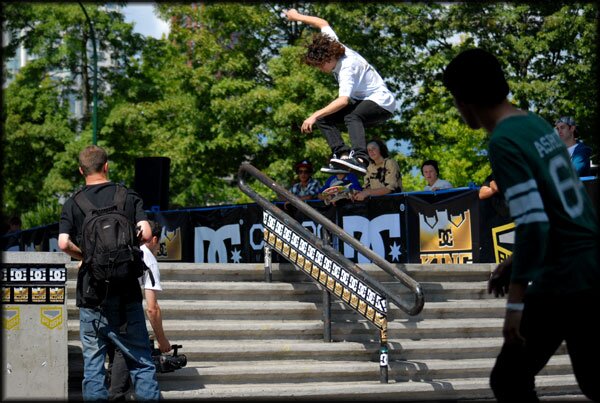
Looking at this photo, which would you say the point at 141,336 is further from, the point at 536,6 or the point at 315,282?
the point at 536,6

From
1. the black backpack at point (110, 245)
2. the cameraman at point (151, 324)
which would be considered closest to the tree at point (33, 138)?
the cameraman at point (151, 324)

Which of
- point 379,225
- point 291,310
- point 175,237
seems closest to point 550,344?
point 291,310

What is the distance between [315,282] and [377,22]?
80.8 ft

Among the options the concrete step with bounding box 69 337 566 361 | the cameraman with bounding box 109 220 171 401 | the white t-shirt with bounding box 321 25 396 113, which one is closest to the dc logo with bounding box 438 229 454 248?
the concrete step with bounding box 69 337 566 361

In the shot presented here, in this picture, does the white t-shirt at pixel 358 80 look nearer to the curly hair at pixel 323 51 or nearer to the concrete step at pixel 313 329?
the curly hair at pixel 323 51

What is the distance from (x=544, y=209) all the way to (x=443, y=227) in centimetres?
860

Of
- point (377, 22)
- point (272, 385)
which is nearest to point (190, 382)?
point (272, 385)

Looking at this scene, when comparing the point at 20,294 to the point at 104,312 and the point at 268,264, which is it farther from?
the point at 268,264

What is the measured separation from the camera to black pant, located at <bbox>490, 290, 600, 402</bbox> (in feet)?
13.3

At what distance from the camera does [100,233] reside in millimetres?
7016

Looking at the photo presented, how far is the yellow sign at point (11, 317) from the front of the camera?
805 cm

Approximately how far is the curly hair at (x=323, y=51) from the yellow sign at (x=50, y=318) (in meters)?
3.48

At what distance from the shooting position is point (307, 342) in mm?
10203

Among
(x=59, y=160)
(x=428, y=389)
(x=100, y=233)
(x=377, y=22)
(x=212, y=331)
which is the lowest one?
(x=428, y=389)
